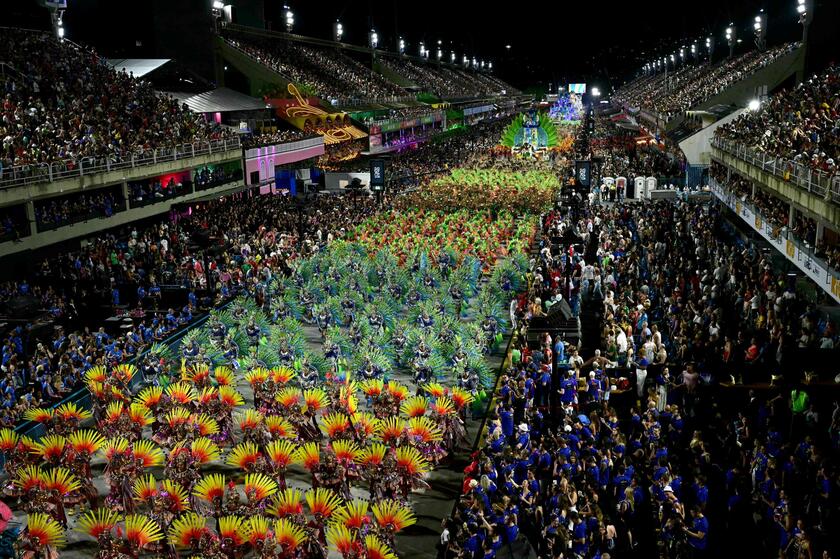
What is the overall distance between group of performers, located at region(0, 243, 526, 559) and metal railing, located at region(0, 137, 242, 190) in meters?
10.9

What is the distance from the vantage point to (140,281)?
27.5 metres

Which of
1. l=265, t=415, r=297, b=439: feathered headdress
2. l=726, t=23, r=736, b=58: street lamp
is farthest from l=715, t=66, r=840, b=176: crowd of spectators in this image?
l=726, t=23, r=736, b=58: street lamp

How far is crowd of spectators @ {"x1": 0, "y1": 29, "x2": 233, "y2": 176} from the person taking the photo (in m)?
31.1

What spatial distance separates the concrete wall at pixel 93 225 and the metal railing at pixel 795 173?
990 inches

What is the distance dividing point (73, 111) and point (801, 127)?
29.8 metres

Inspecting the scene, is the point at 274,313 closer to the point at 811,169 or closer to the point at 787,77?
the point at 811,169

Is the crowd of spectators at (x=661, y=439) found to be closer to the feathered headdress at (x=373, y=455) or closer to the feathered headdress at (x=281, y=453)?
the feathered headdress at (x=373, y=455)

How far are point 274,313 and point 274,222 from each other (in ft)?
50.7

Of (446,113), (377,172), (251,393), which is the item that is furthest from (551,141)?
(251,393)

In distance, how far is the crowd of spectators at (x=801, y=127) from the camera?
2458 centimetres

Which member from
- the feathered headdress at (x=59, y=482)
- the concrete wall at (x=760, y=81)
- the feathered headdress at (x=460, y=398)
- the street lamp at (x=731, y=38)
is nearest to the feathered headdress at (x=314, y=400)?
the feathered headdress at (x=460, y=398)

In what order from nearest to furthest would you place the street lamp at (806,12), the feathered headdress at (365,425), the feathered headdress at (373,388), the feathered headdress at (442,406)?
the feathered headdress at (365,425)
the feathered headdress at (442,406)
the feathered headdress at (373,388)
the street lamp at (806,12)

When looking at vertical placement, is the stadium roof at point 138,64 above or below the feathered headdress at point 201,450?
above

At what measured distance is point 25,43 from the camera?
4000 centimetres
